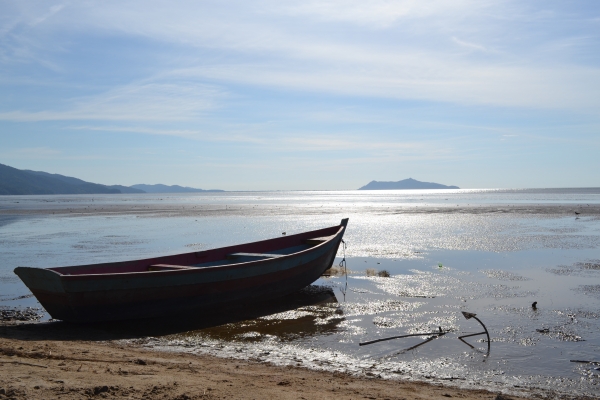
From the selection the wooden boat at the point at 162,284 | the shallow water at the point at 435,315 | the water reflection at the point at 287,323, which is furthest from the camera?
the water reflection at the point at 287,323

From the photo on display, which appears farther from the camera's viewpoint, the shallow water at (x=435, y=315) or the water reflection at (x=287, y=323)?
the water reflection at (x=287, y=323)

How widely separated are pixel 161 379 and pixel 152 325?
3.83 m

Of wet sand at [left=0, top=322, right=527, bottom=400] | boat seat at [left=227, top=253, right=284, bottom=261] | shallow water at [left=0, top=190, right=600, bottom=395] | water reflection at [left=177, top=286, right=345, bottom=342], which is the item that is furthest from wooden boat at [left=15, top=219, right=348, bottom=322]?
wet sand at [left=0, top=322, right=527, bottom=400]

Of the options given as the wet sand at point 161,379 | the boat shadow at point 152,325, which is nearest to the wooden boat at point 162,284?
the boat shadow at point 152,325

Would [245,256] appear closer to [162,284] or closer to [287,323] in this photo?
[287,323]

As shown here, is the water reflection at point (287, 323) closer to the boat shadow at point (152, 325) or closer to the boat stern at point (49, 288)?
the boat shadow at point (152, 325)

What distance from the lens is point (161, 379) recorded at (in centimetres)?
595

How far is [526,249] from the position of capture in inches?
800

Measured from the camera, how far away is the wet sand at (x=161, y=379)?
5.44 metres

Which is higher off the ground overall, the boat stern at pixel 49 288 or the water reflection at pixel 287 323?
the boat stern at pixel 49 288

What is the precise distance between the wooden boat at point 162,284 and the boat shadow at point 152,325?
7.1 inches

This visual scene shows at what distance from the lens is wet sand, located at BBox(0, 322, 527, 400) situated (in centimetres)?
544

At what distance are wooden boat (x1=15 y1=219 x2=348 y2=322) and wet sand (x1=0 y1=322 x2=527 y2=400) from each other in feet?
3.97

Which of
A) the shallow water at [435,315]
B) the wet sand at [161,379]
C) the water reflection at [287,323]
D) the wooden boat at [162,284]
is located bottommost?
the water reflection at [287,323]
